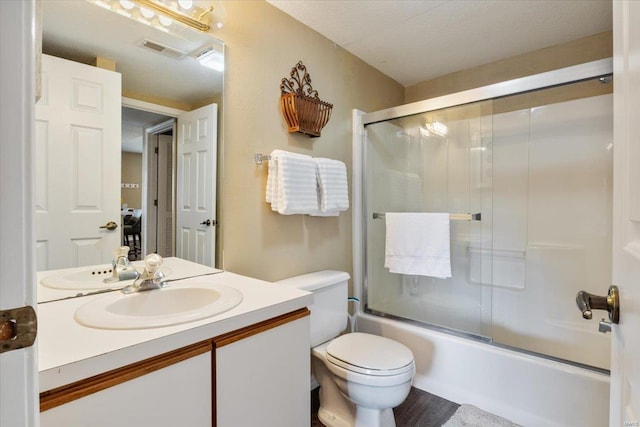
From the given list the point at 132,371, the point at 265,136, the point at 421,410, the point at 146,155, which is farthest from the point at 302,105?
the point at 421,410

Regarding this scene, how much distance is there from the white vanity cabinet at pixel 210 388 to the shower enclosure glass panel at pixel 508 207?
48.0 inches

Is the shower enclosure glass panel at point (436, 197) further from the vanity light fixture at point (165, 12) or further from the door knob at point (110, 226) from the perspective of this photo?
the door knob at point (110, 226)

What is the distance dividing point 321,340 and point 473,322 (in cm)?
103

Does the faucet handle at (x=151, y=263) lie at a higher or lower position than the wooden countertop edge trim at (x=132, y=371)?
higher

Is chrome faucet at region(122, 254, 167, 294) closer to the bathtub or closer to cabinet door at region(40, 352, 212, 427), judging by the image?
cabinet door at region(40, 352, 212, 427)

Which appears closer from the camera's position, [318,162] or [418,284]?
[318,162]

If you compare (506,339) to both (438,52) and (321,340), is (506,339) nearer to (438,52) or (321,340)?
(321,340)

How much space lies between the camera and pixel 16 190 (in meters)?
0.36

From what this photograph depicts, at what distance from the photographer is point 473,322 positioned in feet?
6.45

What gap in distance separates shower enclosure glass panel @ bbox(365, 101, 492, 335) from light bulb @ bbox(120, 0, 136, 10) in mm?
1522

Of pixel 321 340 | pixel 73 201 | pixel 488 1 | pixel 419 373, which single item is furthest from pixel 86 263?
pixel 488 1

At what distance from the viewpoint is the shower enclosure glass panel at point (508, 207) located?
6.49 feet

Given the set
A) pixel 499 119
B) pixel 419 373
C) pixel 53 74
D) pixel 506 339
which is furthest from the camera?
pixel 499 119

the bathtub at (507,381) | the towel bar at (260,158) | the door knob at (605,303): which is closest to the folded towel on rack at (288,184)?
the towel bar at (260,158)
